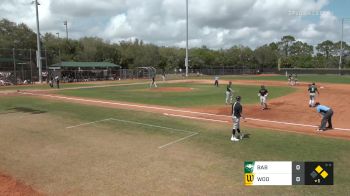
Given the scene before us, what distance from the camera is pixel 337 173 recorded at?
31.5 ft

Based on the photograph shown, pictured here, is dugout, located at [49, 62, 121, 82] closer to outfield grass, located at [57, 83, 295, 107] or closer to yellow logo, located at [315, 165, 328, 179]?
outfield grass, located at [57, 83, 295, 107]

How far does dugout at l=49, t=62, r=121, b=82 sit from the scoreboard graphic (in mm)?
52499

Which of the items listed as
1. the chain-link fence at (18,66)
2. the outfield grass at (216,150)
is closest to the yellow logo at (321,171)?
the outfield grass at (216,150)

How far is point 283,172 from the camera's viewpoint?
768cm

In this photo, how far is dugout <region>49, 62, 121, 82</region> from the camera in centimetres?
5853

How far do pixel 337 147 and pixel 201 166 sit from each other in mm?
5903

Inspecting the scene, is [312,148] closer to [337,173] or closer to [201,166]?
[337,173]

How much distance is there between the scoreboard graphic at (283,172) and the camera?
7.57 meters

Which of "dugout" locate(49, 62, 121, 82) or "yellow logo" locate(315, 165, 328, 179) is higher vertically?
"dugout" locate(49, 62, 121, 82)

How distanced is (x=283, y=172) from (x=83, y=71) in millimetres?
58595

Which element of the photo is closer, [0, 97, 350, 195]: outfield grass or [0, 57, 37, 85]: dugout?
[0, 97, 350, 195]: outfield grass

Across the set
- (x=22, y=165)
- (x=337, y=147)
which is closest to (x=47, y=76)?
(x=22, y=165)

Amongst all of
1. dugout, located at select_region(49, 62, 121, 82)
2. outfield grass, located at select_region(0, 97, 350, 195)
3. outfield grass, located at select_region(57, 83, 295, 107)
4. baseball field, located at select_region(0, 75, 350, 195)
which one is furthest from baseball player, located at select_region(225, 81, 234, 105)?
dugout, located at select_region(49, 62, 121, 82)

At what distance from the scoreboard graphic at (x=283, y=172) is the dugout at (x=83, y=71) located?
52.5 meters
